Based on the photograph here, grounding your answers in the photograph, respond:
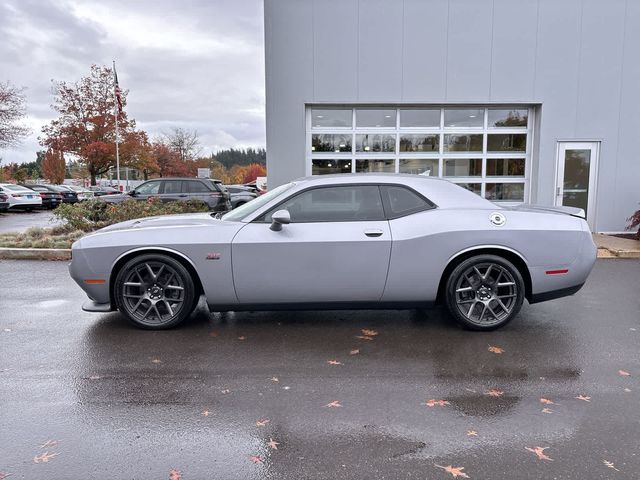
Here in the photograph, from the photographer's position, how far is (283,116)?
1169 cm

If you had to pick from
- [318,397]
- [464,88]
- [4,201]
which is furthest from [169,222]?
[4,201]

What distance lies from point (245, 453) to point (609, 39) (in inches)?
506

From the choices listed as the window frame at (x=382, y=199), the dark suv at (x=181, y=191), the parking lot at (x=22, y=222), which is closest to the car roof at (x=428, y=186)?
the window frame at (x=382, y=199)

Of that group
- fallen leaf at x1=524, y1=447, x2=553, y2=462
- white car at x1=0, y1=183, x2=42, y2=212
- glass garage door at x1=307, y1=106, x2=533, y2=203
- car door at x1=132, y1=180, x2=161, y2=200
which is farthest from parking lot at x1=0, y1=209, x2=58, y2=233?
fallen leaf at x1=524, y1=447, x2=553, y2=462

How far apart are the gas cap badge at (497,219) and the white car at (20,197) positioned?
80.9 feet

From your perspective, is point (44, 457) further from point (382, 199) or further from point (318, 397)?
point (382, 199)

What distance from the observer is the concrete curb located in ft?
30.2

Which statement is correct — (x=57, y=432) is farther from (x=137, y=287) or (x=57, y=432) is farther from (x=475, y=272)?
(x=475, y=272)

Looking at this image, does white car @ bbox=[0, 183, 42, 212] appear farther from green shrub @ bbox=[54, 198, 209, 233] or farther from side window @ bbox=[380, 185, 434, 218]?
side window @ bbox=[380, 185, 434, 218]

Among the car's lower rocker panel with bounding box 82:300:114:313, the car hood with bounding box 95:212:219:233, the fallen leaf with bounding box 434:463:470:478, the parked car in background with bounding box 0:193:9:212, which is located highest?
the car hood with bounding box 95:212:219:233

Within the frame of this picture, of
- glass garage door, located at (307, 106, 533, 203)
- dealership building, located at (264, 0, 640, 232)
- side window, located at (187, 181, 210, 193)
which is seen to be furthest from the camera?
side window, located at (187, 181, 210, 193)

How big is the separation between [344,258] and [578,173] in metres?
9.76

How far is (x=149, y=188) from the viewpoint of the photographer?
15.3 metres

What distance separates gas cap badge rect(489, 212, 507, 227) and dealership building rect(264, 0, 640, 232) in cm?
740
